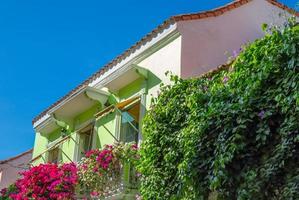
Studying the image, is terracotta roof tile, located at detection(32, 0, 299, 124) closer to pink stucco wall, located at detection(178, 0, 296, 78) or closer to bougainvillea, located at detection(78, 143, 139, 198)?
pink stucco wall, located at detection(178, 0, 296, 78)

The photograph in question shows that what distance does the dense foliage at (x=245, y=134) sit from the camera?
778 centimetres

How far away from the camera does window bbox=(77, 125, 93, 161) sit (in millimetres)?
16234

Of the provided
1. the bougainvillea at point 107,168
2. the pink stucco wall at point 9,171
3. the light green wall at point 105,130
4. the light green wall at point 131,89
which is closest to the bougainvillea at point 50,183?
the bougainvillea at point 107,168

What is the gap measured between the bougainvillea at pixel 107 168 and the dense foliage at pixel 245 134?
2492mm

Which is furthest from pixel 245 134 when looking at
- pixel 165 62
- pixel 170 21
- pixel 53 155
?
pixel 53 155

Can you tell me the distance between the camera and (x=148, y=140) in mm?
10969

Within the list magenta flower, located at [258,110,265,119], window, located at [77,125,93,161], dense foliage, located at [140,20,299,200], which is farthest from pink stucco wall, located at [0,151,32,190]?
magenta flower, located at [258,110,265,119]

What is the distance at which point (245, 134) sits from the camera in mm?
8445

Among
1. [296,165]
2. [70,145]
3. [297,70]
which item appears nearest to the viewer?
[296,165]

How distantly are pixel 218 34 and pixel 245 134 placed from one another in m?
6.25

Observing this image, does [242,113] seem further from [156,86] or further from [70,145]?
[70,145]

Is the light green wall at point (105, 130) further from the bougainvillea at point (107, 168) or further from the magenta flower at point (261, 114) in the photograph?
the magenta flower at point (261, 114)

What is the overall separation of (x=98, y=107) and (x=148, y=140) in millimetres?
5101

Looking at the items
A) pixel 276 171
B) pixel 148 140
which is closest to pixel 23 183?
pixel 148 140
